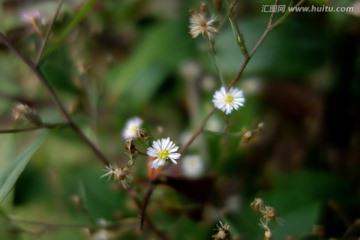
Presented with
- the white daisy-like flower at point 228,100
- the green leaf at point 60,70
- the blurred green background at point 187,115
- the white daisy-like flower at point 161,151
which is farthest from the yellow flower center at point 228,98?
the green leaf at point 60,70

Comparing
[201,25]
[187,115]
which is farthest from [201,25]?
[187,115]

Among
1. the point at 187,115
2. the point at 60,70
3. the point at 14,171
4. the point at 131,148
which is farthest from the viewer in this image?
the point at 187,115

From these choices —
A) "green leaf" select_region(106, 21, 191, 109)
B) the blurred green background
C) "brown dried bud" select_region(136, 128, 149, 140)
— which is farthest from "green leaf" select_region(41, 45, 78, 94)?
"brown dried bud" select_region(136, 128, 149, 140)

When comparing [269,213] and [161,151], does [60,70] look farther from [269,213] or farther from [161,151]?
[269,213]

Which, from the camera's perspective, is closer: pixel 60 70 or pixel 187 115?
pixel 60 70

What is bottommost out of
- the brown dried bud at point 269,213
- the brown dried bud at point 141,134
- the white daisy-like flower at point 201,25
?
the brown dried bud at point 269,213

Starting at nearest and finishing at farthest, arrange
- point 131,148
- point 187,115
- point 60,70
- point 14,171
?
point 131,148
point 14,171
point 60,70
point 187,115

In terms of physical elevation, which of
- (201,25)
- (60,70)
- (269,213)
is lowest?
(269,213)

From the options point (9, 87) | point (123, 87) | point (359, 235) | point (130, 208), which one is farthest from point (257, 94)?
point (9, 87)

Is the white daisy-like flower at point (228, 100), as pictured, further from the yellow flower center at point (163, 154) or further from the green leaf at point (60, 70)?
the green leaf at point (60, 70)
